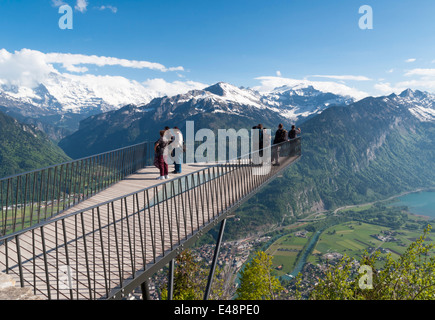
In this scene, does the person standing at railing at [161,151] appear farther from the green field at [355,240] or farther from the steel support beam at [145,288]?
the green field at [355,240]

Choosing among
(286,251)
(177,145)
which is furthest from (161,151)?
(286,251)

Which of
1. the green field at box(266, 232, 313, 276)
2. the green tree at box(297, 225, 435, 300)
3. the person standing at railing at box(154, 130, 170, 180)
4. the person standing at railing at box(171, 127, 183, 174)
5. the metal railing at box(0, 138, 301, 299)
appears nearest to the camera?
the metal railing at box(0, 138, 301, 299)

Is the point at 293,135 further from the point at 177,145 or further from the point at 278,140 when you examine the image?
the point at 177,145

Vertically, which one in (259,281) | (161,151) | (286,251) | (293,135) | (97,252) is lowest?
(286,251)

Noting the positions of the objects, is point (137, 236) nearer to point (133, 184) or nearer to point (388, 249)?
point (133, 184)

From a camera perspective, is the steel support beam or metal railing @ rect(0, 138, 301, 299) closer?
metal railing @ rect(0, 138, 301, 299)

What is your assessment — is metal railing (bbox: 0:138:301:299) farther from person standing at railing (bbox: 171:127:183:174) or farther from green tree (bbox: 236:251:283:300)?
green tree (bbox: 236:251:283:300)

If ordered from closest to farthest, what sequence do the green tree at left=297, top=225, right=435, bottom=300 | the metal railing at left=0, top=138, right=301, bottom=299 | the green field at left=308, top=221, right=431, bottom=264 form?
the metal railing at left=0, top=138, right=301, bottom=299, the green tree at left=297, top=225, right=435, bottom=300, the green field at left=308, top=221, right=431, bottom=264

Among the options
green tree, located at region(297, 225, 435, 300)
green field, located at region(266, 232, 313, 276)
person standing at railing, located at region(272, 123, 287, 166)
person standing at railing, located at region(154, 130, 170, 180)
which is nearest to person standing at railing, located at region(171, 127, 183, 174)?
person standing at railing, located at region(154, 130, 170, 180)
